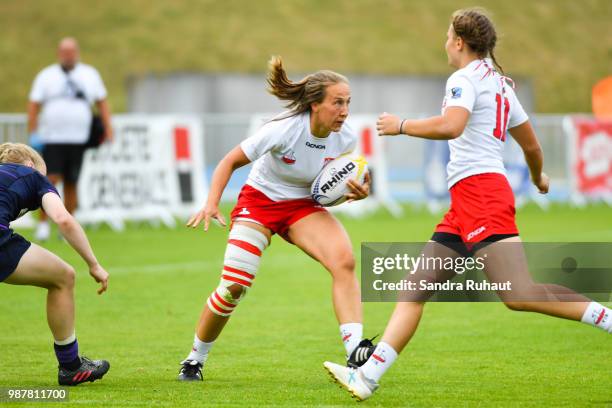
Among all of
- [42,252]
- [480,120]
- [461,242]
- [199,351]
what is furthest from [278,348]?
[480,120]

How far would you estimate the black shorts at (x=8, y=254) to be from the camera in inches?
235

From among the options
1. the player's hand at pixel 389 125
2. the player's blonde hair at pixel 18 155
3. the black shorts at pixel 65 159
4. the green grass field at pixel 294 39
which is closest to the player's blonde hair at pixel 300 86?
the player's hand at pixel 389 125

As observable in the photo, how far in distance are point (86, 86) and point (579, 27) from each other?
43.3m

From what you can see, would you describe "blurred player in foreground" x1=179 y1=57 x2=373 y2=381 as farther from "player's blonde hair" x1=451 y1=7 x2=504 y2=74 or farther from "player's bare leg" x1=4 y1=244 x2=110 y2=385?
"player's blonde hair" x1=451 y1=7 x2=504 y2=74

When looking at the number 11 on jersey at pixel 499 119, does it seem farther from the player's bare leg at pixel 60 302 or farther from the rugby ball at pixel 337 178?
the player's bare leg at pixel 60 302

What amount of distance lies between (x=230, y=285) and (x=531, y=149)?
1.92 metres

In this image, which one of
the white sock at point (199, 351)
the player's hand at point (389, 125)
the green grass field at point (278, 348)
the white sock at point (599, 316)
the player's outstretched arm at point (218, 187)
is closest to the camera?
the white sock at point (599, 316)

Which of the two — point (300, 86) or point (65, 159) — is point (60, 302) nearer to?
point (300, 86)

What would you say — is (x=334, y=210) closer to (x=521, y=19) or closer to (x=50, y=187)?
(x=50, y=187)

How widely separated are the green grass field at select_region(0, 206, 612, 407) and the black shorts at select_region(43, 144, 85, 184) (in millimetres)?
2012

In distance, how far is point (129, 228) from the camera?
17.5 m

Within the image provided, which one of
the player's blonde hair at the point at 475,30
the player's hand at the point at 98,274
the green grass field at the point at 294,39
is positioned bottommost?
the green grass field at the point at 294,39

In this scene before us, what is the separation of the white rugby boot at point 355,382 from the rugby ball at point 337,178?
118 centimetres

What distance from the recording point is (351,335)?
248 inches
